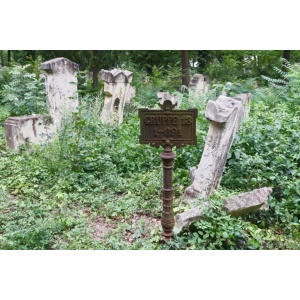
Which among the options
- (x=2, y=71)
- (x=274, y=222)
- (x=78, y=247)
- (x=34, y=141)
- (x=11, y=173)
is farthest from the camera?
(x=2, y=71)

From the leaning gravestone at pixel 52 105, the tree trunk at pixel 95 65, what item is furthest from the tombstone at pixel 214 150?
the tree trunk at pixel 95 65

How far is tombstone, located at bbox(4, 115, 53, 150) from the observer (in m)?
6.12

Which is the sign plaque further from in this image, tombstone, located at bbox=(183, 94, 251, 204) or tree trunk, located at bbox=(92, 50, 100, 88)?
tree trunk, located at bbox=(92, 50, 100, 88)

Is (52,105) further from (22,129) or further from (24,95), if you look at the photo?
(24,95)

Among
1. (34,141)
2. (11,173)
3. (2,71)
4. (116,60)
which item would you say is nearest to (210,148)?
(11,173)

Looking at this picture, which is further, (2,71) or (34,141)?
(2,71)

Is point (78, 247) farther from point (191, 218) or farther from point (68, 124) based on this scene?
point (68, 124)

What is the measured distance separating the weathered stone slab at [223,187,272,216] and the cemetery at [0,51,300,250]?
0.01 meters

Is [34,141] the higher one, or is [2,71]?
[2,71]

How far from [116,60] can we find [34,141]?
7778 millimetres

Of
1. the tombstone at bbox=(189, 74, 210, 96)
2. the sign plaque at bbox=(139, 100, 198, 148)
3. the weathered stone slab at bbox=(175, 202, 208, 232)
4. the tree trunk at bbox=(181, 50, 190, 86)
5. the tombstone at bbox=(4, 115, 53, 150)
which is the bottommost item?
the weathered stone slab at bbox=(175, 202, 208, 232)

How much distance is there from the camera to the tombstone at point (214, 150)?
388cm

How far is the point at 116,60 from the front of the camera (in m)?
13.4

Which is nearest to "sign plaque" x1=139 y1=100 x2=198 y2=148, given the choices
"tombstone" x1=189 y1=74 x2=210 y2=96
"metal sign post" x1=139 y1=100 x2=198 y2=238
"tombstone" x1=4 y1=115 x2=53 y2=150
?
"metal sign post" x1=139 y1=100 x2=198 y2=238
